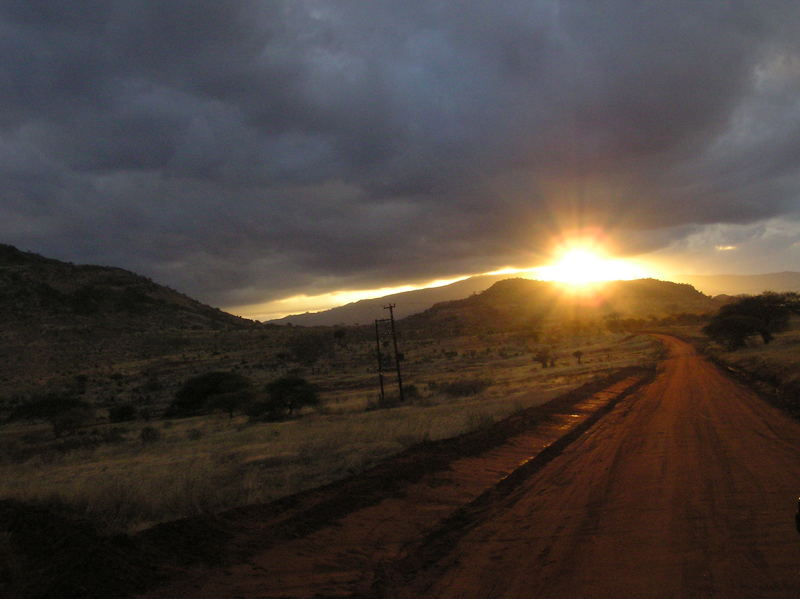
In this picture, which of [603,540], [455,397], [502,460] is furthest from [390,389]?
[603,540]

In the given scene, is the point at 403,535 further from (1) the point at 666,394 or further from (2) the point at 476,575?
(1) the point at 666,394

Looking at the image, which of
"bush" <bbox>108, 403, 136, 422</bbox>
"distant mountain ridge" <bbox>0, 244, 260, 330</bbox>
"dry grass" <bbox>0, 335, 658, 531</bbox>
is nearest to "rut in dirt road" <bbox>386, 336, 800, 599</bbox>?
"dry grass" <bbox>0, 335, 658, 531</bbox>

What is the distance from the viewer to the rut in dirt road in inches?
254

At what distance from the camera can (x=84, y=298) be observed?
11156 centimetres

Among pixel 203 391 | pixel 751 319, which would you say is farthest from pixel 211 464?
pixel 751 319

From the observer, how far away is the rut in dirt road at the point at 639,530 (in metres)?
6.46

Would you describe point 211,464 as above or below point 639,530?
below

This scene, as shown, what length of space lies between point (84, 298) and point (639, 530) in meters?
123

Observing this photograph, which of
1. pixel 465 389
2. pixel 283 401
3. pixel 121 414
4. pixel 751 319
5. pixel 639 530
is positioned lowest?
pixel 121 414

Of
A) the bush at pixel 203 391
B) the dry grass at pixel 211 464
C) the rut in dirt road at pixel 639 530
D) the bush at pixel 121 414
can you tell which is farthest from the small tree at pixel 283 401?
the rut in dirt road at pixel 639 530

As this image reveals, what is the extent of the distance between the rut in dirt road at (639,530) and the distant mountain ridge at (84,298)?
106459 mm

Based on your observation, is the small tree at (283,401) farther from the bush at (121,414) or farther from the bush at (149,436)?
the bush at (121,414)

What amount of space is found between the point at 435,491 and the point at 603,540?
14.0 ft

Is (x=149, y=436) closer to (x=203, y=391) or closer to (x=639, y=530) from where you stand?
(x=203, y=391)
